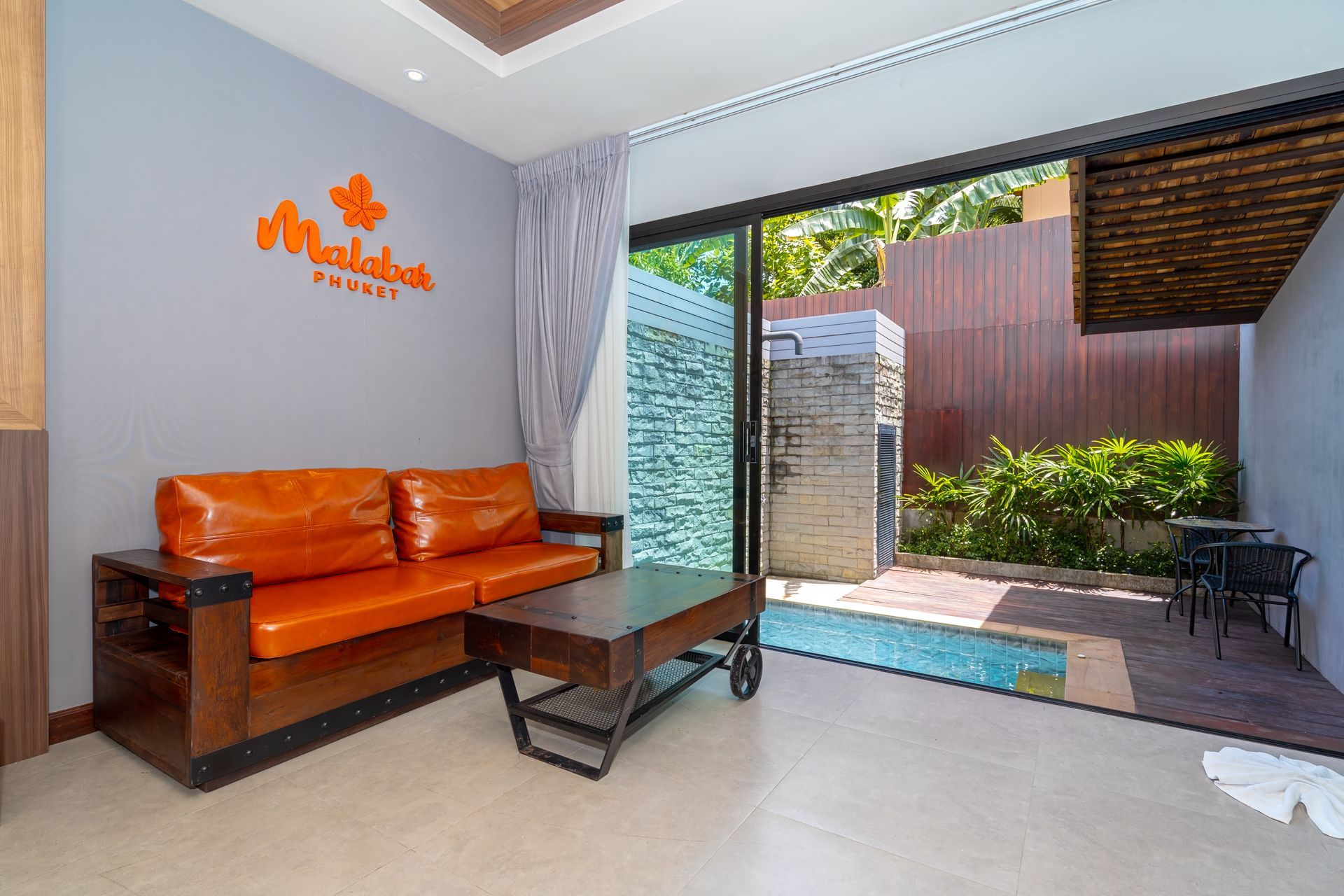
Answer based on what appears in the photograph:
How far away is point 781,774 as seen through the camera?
212 cm

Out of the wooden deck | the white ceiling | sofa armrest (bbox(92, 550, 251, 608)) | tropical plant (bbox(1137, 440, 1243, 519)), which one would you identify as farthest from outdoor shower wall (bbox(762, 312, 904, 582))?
sofa armrest (bbox(92, 550, 251, 608))

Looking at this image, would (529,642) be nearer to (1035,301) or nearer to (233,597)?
(233,597)

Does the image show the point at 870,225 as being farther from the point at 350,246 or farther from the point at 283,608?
the point at 283,608

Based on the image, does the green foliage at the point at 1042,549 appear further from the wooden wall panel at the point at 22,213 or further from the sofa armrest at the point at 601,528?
the wooden wall panel at the point at 22,213

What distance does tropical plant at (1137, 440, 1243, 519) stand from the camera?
5.92m

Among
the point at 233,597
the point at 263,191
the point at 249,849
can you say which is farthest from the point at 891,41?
the point at 249,849

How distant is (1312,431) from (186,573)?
5303 millimetres

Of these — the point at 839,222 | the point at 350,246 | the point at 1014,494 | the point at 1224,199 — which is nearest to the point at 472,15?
the point at 350,246

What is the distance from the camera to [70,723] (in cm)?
232

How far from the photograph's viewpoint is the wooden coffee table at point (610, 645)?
6.59 feet

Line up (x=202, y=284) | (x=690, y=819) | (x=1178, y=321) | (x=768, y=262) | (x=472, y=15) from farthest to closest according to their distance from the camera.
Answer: (x=768, y=262)
(x=1178, y=321)
(x=472, y=15)
(x=202, y=284)
(x=690, y=819)

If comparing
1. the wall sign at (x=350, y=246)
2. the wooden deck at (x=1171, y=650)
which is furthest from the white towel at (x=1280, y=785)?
the wall sign at (x=350, y=246)

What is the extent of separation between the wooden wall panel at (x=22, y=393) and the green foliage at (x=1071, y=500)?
6.88m

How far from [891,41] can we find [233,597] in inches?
127
